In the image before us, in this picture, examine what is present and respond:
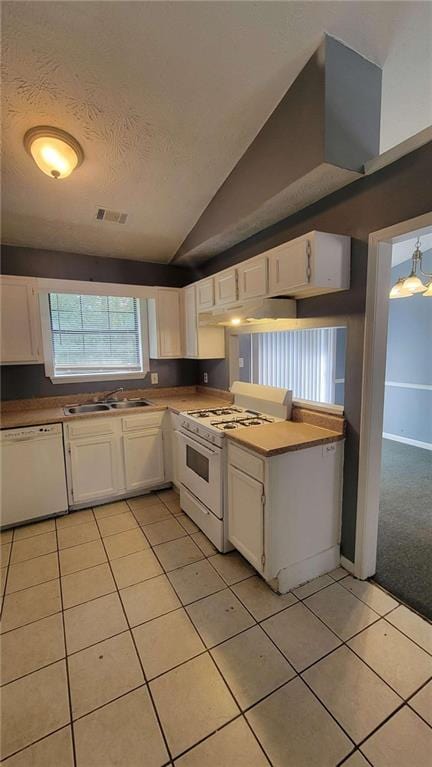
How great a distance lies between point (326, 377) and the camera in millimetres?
4164

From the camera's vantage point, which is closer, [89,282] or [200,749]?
[200,749]

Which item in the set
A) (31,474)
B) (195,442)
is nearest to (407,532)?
(195,442)

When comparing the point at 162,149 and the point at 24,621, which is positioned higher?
the point at 162,149

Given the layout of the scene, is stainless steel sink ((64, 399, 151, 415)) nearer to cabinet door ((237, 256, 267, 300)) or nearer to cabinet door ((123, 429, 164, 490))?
cabinet door ((123, 429, 164, 490))

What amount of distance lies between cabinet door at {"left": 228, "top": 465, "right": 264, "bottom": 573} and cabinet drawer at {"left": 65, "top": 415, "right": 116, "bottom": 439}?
137cm

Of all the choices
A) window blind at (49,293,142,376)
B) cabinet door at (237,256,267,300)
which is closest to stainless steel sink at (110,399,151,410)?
window blind at (49,293,142,376)

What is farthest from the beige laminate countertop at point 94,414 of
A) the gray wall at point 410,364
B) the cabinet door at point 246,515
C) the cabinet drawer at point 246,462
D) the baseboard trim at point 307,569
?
the gray wall at point 410,364

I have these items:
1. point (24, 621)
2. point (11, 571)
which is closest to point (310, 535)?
point (24, 621)

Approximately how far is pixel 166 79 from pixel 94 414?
8.04ft

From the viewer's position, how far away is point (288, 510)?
1958 millimetres

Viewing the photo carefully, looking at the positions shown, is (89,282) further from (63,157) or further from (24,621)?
(24,621)

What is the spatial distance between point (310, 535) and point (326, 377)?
2.49 m

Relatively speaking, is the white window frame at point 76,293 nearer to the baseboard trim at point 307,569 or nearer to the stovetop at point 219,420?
the stovetop at point 219,420

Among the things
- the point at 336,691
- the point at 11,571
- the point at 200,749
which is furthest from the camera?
the point at 11,571
